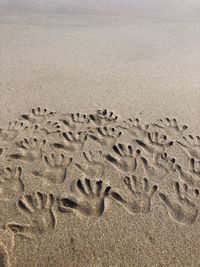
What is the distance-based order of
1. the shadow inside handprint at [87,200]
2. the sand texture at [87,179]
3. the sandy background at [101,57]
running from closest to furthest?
the sand texture at [87,179] → the shadow inside handprint at [87,200] → the sandy background at [101,57]

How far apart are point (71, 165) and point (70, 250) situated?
26.1 inches

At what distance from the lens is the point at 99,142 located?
260cm

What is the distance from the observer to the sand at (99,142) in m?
1.93

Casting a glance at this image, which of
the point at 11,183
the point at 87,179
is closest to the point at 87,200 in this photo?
the point at 87,179

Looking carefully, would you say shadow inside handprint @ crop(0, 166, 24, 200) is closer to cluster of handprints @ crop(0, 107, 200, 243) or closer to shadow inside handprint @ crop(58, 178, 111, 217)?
cluster of handprints @ crop(0, 107, 200, 243)

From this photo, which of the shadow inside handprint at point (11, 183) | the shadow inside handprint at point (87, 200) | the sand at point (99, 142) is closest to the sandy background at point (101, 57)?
the sand at point (99, 142)

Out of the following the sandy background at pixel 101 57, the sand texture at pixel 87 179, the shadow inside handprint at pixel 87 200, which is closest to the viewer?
the sand texture at pixel 87 179

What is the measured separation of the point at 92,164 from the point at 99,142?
0.81 ft

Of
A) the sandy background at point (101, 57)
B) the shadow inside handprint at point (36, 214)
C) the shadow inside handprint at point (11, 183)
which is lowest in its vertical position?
the shadow inside handprint at point (36, 214)

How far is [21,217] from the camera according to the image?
6.64ft

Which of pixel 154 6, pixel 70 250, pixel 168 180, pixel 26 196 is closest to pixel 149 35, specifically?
pixel 154 6

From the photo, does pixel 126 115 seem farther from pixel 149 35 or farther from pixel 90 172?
pixel 149 35

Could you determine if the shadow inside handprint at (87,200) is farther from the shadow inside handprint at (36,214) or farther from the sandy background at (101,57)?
the sandy background at (101,57)

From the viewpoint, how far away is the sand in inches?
76.0
